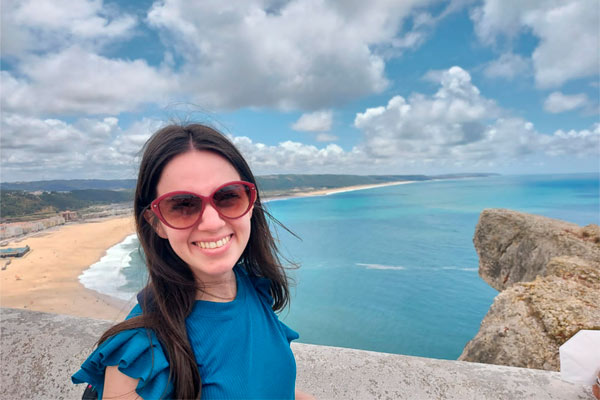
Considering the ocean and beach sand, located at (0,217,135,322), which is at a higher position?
beach sand, located at (0,217,135,322)

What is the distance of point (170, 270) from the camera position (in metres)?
1.34

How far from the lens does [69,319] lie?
11.4ft

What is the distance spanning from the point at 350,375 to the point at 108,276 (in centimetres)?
3331

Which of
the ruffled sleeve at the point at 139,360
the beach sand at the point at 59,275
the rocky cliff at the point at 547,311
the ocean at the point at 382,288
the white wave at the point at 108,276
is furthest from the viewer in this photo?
the white wave at the point at 108,276

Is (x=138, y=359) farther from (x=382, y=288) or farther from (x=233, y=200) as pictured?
(x=382, y=288)

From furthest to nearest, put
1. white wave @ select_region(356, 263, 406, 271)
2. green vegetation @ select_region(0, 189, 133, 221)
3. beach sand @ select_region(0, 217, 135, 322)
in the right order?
white wave @ select_region(356, 263, 406, 271) < green vegetation @ select_region(0, 189, 133, 221) < beach sand @ select_region(0, 217, 135, 322)

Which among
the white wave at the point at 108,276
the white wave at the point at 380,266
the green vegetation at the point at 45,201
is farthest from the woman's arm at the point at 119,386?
the white wave at the point at 380,266

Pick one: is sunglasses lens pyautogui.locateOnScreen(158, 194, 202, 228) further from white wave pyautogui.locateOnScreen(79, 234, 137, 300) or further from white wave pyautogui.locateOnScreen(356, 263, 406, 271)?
white wave pyautogui.locateOnScreen(356, 263, 406, 271)

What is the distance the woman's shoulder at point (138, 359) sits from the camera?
1.01 metres

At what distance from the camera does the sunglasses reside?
1.27 m

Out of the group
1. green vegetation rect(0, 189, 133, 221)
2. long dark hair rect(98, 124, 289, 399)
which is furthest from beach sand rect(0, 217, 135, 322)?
long dark hair rect(98, 124, 289, 399)

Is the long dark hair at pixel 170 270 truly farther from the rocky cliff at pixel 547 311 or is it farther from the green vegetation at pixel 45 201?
the green vegetation at pixel 45 201

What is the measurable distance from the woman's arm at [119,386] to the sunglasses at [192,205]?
52 cm

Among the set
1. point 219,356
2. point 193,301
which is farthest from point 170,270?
point 219,356
